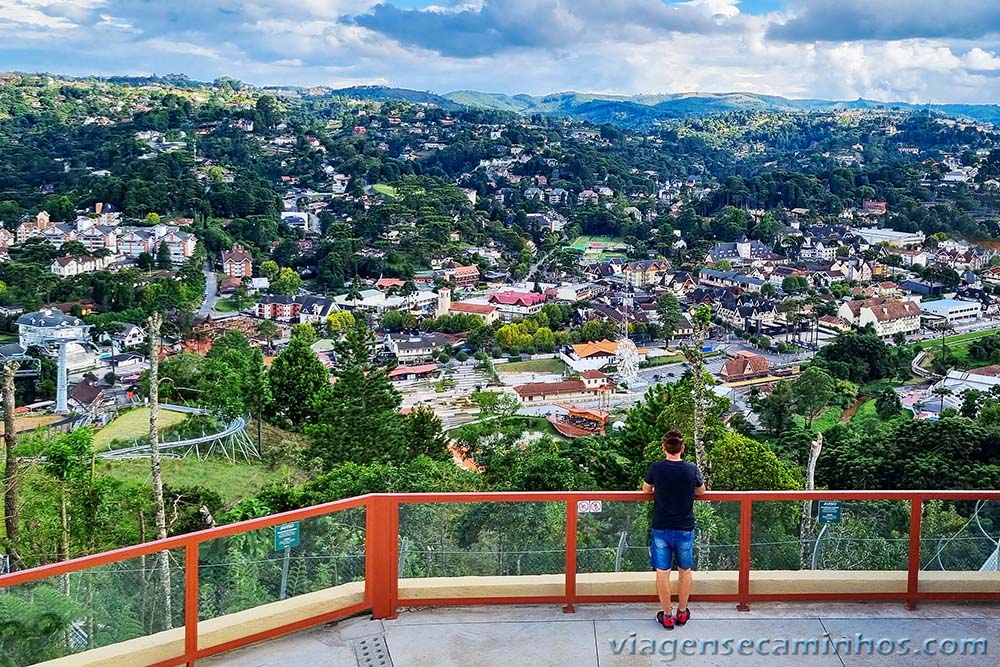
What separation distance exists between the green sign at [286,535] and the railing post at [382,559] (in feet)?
0.82

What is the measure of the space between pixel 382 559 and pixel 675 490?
0.98 m

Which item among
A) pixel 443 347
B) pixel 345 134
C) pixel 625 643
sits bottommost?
pixel 443 347

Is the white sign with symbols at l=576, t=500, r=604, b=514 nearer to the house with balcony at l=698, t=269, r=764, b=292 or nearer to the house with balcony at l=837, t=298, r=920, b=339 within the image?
the house with balcony at l=837, t=298, r=920, b=339

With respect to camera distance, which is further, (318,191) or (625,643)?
(318,191)

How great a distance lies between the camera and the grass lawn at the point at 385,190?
6327 centimetres

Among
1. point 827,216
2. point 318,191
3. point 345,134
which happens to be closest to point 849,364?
point 827,216

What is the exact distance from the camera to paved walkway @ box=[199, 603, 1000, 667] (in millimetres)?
3027

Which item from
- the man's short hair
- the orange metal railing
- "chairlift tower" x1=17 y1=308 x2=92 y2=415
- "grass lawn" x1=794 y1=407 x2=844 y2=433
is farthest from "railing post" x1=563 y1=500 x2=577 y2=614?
"chairlift tower" x1=17 y1=308 x2=92 y2=415

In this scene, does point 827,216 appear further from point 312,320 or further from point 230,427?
point 230,427

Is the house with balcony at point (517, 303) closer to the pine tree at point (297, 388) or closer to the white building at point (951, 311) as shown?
the white building at point (951, 311)

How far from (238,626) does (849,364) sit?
90.4 feet

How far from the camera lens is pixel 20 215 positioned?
5078 centimetres

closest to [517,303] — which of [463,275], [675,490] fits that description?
[463,275]

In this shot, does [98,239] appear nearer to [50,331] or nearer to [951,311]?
[50,331]
